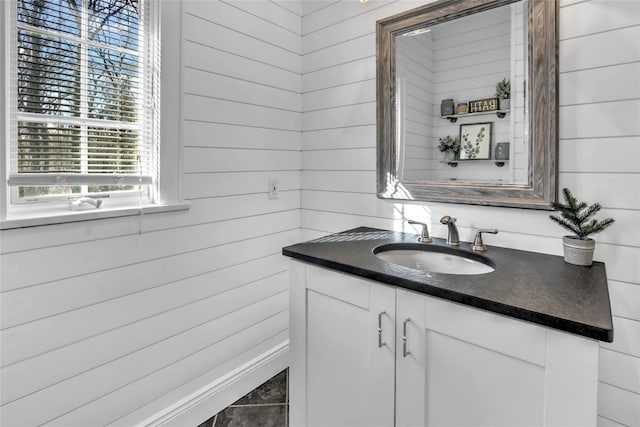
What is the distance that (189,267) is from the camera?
1.57 meters

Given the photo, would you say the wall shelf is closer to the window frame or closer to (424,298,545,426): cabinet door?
(424,298,545,426): cabinet door

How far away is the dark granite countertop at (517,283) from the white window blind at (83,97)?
778 mm

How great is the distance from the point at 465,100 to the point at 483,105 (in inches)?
3.3

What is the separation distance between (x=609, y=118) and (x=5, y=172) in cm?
199

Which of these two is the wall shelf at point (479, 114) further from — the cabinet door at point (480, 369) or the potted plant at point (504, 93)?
the cabinet door at point (480, 369)

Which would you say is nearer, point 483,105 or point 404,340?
point 404,340

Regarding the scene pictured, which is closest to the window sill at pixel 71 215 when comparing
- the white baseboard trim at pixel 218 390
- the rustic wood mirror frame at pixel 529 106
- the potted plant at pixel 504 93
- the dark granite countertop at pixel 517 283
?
the dark granite countertop at pixel 517 283

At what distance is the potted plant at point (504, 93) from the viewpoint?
132 centimetres

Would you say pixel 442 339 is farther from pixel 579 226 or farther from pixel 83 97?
pixel 83 97

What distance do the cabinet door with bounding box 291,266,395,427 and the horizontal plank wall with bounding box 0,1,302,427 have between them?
0.55 metres

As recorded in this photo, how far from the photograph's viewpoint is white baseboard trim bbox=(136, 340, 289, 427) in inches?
59.7

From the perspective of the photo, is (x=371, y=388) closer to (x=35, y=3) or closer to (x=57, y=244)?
(x=57, y=244)

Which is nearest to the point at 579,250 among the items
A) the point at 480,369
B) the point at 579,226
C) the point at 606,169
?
the point at 579,226

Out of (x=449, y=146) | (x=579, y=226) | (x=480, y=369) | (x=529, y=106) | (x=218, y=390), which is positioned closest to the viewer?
(x=480, y=369)
